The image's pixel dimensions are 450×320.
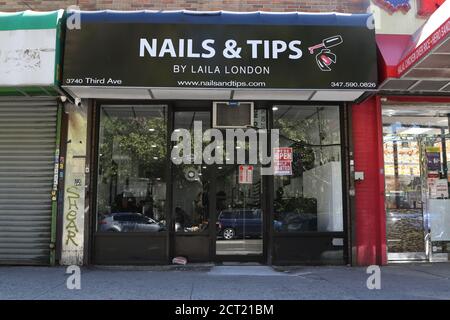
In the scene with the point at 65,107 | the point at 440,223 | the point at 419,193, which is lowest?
the point at 440,223

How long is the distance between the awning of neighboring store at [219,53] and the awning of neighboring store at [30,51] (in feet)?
0.71

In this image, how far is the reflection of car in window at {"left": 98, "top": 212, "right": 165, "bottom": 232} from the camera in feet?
29.4

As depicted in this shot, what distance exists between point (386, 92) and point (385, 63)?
48.7 inches

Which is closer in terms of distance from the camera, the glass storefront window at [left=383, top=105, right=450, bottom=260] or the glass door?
the glass door

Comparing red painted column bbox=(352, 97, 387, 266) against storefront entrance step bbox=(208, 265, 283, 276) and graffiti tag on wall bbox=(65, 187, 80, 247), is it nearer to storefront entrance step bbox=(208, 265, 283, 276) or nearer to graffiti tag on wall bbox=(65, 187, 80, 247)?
storefront entrance step bbox=(208, 265, 283, 276)

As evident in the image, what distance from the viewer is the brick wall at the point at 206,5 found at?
30.0 ft

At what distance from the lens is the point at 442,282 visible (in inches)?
294

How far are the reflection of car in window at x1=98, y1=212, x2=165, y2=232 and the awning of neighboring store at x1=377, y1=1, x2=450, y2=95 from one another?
→ 4.81m

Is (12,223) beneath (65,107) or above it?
beneath
